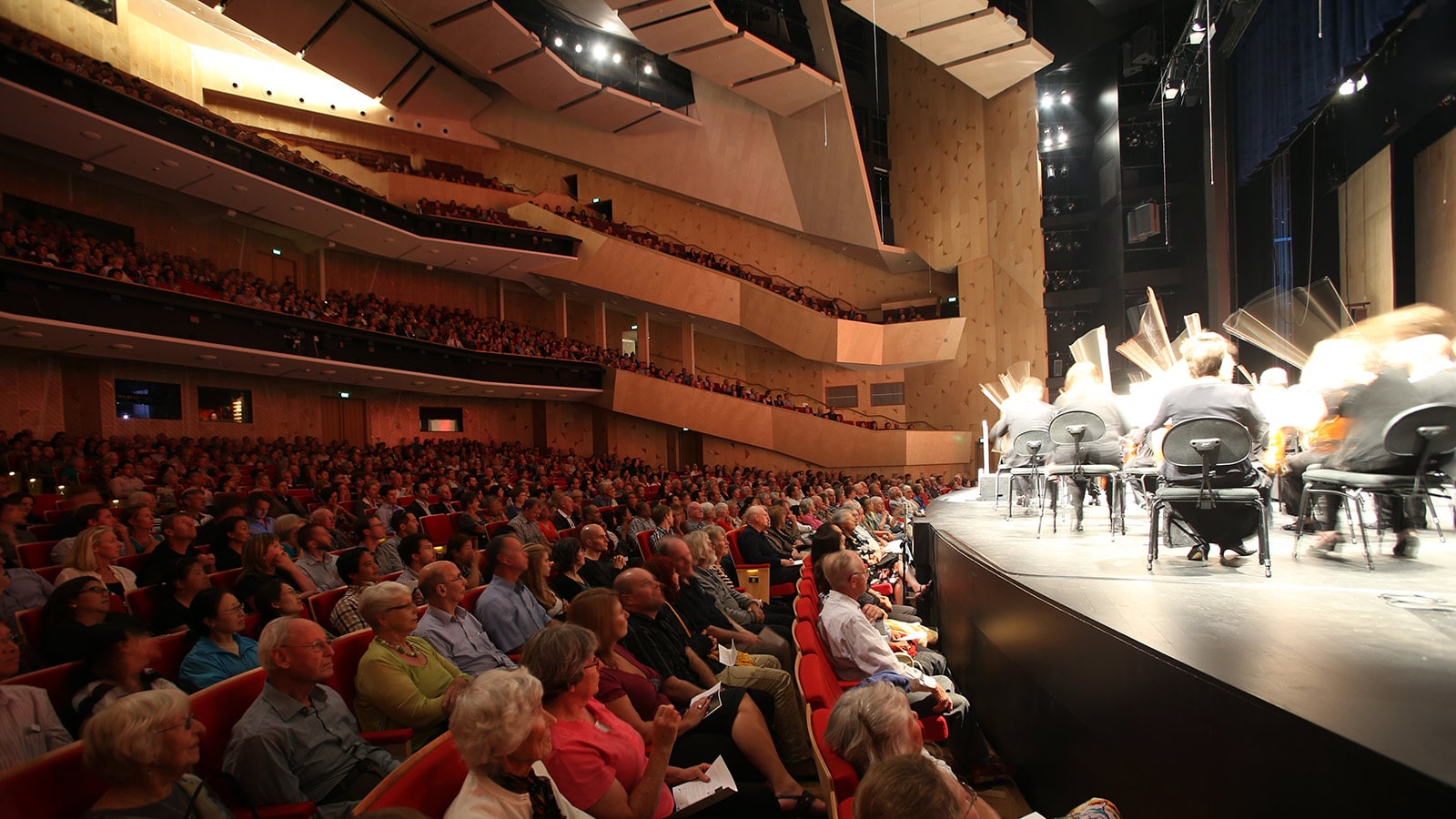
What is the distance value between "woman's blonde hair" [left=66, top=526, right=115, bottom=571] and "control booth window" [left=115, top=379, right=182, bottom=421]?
36.2 feet

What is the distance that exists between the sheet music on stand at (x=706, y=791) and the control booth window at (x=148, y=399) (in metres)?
13.8

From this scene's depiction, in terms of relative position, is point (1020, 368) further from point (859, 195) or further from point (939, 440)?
point (859, 195)

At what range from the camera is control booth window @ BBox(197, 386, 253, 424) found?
1402 cm

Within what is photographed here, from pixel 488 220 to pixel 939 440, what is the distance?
11.3m

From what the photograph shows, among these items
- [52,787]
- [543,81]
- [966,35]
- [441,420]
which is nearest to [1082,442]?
[52,787]

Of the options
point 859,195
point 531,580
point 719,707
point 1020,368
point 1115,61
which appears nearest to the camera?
point 719,707

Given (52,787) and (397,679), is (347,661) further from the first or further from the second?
(52,787)

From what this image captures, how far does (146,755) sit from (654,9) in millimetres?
15549

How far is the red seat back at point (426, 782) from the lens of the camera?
1717 mm

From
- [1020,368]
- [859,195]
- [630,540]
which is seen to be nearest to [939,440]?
[1020,368]

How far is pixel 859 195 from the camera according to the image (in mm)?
18844

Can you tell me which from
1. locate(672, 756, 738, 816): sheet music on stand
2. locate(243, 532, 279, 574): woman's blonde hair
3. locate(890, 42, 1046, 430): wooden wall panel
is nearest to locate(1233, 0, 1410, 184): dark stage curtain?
locate(890, 42, 1046, 430): wooden wall panel

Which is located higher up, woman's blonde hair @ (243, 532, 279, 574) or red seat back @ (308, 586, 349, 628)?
woman's blonde hair @ (243, 532, 279, 574)

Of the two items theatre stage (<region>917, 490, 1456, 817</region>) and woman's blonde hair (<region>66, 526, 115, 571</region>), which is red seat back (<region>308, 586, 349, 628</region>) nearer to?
woman's blonde hair (<region>66, 526, 115, 571</region>)
